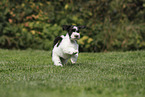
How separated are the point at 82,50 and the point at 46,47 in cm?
175

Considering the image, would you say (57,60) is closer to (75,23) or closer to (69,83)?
(69,83)

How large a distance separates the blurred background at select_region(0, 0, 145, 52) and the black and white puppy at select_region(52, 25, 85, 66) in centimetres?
532

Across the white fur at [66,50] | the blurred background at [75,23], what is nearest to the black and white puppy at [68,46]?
the white fur at [66,50]

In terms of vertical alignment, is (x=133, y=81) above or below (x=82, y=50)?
above

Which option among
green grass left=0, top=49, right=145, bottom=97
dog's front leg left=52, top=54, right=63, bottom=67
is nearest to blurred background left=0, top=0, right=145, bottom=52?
dog's front leg left=52, top=54, right=63, bottom=67

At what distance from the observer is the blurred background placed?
11.4 meters

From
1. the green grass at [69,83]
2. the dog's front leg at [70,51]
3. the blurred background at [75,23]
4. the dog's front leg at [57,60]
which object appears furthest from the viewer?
the blurred background at [75,23]

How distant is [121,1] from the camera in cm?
1186

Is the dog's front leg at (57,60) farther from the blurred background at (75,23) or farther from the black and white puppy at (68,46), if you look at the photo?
the blurred background at (75,23)

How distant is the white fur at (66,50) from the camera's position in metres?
5.43

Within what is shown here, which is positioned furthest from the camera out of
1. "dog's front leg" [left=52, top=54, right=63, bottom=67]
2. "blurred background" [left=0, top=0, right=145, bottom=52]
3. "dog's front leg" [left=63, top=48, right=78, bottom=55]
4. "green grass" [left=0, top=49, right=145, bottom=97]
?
"blurred background" [left=0, top=0, right=145, bottom=52]

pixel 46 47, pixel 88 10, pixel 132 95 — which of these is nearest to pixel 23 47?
pixel 46 47

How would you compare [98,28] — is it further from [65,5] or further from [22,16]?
[22,16]

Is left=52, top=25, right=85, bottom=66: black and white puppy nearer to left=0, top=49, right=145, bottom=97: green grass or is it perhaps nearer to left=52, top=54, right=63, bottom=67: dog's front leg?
left=52, top=54, right=63, bottom=67: dog's front leg
